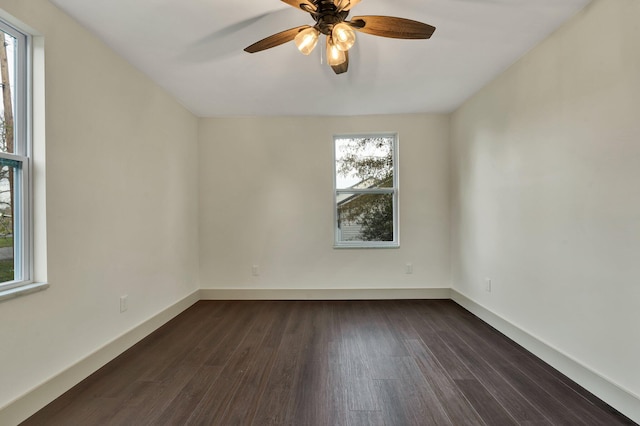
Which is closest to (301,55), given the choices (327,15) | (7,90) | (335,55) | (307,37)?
(335,55)

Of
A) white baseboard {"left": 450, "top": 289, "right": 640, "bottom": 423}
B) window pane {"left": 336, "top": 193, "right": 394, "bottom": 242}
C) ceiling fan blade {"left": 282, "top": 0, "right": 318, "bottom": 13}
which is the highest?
ceiling fan blade {"left": 282, "top": 0, "right": 318, "bottom": 13}

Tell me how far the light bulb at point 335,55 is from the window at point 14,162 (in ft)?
5.94

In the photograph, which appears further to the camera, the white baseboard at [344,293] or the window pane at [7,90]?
the white baseboard at [344,293]

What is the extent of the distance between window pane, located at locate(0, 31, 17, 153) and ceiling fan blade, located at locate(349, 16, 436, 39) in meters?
1.96

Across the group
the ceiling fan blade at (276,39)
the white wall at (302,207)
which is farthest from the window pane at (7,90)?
the white wall at (302,207)

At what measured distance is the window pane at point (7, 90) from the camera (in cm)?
170

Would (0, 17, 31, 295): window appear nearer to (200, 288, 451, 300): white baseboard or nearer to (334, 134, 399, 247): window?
(200, 288, 451, 300): white baseboard

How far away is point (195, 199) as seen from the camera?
3949 mm

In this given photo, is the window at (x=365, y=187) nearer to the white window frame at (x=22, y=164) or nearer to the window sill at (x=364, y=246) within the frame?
the window sill at (x=364, y=246)

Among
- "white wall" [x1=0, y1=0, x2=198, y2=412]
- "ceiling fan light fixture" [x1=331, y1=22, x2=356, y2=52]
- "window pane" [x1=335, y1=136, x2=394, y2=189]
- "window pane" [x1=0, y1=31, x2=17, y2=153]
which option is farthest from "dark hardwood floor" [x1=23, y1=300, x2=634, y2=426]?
"ceiling fan light fixture" [x1=331, y1=22, x2=356, y2=52]

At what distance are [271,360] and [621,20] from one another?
10.1ft

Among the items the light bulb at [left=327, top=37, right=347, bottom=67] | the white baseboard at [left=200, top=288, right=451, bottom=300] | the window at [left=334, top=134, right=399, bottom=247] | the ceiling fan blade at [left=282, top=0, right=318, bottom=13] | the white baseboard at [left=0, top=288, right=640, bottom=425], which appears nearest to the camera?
the ceiling fan blade at [left=282, top=0, right=318, bottom=13]

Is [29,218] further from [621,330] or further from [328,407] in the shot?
[621,330]

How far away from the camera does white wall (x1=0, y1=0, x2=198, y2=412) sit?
176 centimetres
